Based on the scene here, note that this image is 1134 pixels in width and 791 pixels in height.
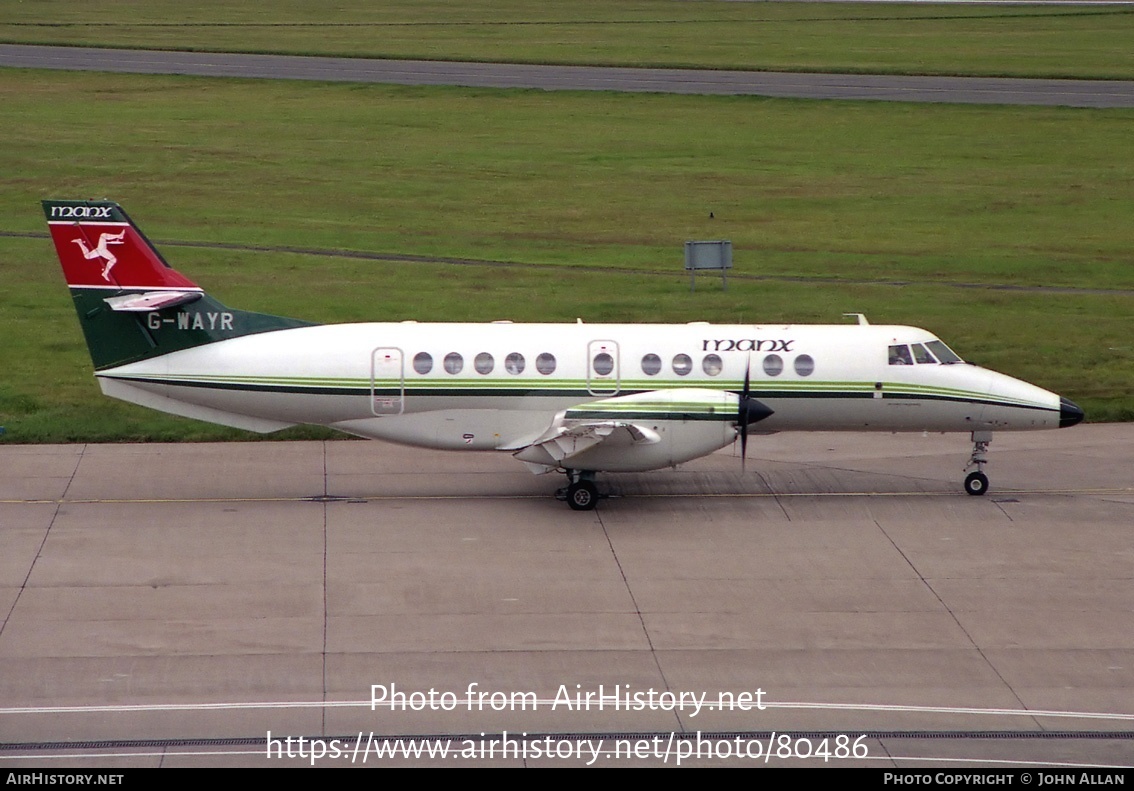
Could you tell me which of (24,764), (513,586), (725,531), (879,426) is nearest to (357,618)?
(513,586)

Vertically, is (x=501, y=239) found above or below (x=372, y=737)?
above

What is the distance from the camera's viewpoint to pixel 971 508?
22.6 metres

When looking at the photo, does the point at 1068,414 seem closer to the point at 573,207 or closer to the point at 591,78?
the point at 573,207

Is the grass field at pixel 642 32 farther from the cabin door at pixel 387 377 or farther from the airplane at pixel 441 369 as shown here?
the cabin door at pixel 387 377

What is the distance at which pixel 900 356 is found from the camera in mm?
22812

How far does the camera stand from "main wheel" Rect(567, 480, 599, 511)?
22.1 meters

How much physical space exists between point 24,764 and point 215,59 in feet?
198

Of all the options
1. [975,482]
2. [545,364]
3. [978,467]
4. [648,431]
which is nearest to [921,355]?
[978,467]

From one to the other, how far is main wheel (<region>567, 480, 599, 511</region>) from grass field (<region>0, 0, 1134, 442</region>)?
7.02 m

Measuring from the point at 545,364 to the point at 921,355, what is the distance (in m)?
6.08

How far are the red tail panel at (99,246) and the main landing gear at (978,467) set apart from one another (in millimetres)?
13382
